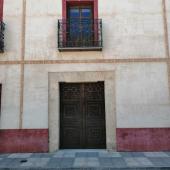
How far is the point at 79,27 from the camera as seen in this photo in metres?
8.94

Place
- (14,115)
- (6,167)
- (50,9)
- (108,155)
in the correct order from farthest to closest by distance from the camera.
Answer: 1. (50,9)
2. (14,115)
3. (108,155)
4. (6,167)

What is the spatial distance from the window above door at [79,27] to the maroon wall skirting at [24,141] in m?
3.05

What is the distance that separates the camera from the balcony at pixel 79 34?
339 inches

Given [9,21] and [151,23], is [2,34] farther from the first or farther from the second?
[151,23]

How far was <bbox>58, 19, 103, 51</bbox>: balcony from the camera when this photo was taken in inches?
339

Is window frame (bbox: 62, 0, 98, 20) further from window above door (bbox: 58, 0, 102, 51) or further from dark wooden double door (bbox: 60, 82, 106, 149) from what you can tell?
dark wooden double door (bbox: 60, 82, 106, 149)

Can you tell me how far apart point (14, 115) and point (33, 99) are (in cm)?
→ 85

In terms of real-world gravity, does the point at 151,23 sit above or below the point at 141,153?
above

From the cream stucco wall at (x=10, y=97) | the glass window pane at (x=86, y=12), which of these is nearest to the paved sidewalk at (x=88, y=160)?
the cream stucco wall at (x=10, y=97)

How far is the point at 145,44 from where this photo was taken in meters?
8.63

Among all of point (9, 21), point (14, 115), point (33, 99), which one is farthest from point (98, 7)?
point (14, 115)

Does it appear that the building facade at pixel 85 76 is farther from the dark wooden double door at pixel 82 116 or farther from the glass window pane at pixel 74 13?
the glass window pane at pixel 74 13

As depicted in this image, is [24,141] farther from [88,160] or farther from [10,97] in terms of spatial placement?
[88,160]

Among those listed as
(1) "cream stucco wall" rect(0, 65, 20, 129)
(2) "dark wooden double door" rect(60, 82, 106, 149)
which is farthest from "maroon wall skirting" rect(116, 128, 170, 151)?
(1) "cream stucco wall" rect(0, 65, 20, 129)
